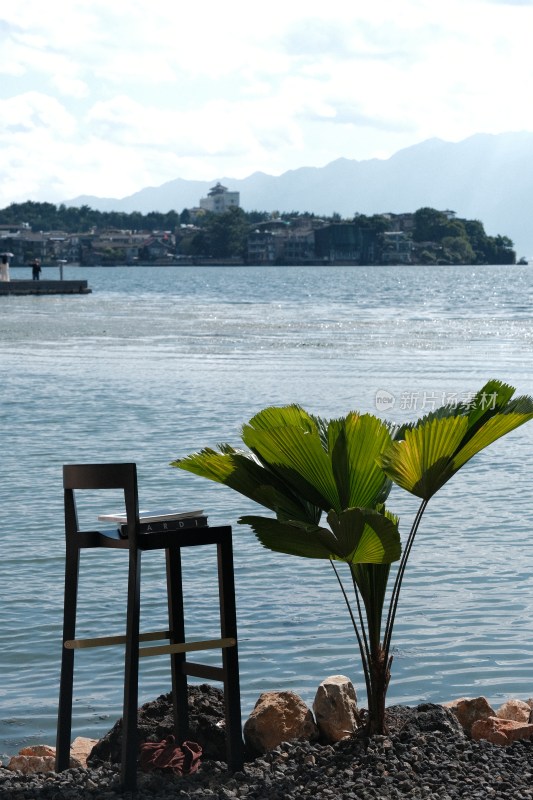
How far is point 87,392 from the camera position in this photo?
2233 cm

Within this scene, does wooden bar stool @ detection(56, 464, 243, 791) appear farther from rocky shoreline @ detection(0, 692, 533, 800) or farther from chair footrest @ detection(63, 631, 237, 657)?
rocky shoreline @ detection(0, 692, 533, 800)

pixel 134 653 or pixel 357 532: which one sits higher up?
pixel 357 532

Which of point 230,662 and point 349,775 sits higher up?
point 230,662

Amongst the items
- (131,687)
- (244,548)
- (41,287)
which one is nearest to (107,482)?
(131,687)

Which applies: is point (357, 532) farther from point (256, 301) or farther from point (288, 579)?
point (256, 301)

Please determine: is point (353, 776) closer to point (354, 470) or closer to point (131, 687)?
point (131, 687)

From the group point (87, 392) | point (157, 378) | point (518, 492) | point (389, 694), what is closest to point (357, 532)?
point (389, 694)

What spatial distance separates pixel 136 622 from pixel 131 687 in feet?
0.69

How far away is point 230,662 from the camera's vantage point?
4.88 m

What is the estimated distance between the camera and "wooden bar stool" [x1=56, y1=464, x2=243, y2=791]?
468 centimetres

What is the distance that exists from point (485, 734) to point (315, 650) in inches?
80.7

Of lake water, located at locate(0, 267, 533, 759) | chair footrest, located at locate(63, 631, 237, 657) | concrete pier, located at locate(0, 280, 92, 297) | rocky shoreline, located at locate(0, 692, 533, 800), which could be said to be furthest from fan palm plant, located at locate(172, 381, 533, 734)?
concrete pier, located at locate(0, 280, 92, 297)

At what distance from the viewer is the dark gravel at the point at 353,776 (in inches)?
180

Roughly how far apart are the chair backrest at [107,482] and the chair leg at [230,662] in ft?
1.13
